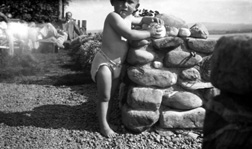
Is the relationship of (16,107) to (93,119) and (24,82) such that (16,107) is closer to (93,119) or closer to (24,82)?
(93,119)

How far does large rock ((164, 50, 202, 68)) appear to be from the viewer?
255 centimetres

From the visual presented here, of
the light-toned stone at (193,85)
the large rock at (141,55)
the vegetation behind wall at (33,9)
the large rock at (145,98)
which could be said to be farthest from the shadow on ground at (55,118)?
the vegetation behind wall at (33,9)

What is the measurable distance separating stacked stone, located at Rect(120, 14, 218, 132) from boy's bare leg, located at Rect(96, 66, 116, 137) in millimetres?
186

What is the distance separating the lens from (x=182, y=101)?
99.9 inches

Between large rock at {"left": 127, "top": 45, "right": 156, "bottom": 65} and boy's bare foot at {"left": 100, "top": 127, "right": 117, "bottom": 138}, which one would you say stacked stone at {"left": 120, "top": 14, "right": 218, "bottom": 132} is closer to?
large rock at {"left": 127, "top": 45, "right": 156, "bottom": 65}

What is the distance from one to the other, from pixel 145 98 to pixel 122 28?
652 millimetres

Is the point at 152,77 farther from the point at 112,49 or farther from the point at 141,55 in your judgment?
the point at 112,49

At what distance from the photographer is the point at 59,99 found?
3832 millimetres

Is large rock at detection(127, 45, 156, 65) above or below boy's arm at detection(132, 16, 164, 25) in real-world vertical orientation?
below

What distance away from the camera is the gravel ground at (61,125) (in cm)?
246

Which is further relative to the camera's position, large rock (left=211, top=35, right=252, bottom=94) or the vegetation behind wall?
the vegetation behind wall

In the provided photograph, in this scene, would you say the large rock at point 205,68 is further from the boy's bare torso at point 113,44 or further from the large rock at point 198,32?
the boy's bare torso at point 113,44

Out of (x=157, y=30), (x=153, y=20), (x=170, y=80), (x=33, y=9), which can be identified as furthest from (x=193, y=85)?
(x=33, y=9)

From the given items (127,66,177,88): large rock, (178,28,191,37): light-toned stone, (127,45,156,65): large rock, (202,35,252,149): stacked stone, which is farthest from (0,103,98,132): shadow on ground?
(202,35,252,149): stacked stone
